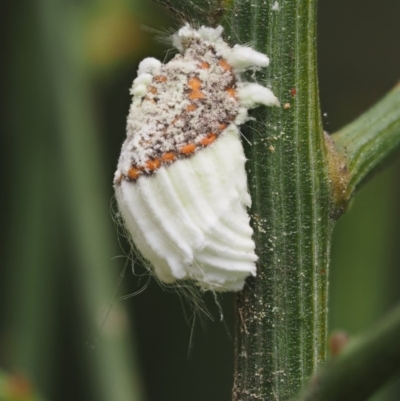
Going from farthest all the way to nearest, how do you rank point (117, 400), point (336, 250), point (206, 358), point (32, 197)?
point (206, 358)
point (32, 197)
point (336, 250)
point (117, 400)

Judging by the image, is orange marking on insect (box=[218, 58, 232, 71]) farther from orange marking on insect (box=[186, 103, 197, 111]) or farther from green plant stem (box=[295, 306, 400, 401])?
green plant stem (box=[295, 306, 400, 401])

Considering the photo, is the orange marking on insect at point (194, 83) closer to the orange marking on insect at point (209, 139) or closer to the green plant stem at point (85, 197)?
the orange marking on insect at point (209, 139)

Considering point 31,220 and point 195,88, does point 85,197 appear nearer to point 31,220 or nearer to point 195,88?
point 31,220

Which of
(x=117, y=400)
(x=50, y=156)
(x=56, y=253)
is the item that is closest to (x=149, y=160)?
(x=117, y=400)

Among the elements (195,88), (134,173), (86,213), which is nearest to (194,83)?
(195,88)

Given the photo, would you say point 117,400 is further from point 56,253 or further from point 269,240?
point 269,240

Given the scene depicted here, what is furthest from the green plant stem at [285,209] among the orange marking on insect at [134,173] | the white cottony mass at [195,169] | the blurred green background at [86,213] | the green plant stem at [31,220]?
the green plant stem at [31,220]
